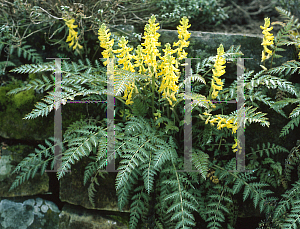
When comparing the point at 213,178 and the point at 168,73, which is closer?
the point at 168,73

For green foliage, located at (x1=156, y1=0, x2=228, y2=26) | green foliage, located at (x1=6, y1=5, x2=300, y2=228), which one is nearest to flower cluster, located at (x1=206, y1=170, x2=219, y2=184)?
green foliage, located at (x1=6, y1=5, x2=300, y2=228)

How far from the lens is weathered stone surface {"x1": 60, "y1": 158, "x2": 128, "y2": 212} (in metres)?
2.20

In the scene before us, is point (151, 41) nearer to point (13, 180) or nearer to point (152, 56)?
point (152, 56)

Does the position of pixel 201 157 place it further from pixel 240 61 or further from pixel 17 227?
pixel 17 227

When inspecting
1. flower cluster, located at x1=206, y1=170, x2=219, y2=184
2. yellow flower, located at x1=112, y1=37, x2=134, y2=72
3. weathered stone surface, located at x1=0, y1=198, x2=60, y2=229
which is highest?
yellow flower, located at x1=112, y1=37, x2=134, y2=72

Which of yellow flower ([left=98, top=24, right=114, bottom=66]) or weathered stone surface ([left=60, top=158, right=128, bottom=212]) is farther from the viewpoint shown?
weathered stone surface ([left=60, top=158, right=128, bottom=212])

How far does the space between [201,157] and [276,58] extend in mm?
1232

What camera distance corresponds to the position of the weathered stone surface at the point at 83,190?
2.20 metres

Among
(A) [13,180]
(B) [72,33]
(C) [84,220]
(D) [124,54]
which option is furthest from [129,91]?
(A) [13,180]

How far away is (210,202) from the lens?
1958mm

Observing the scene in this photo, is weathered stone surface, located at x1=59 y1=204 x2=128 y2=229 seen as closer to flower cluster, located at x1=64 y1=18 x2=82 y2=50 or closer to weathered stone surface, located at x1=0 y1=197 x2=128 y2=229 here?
weathered stone surface, located at x1=0 y1=197 x2=128 y2=229

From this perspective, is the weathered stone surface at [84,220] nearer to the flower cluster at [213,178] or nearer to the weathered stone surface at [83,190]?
the weathered stone surface at [83,190]

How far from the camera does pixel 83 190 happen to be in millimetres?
2248

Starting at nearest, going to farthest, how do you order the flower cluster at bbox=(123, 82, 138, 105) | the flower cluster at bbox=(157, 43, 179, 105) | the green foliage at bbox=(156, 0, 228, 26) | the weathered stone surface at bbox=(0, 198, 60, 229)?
the flower cluster at bbox=(157, 43, 179, 105) → the flower cluster at bbox=(123, 82, 138, 105) → the weathered stone surface at bbox=(0, 198, 60, 229) → the green foliage at bbox=(156, 0, 228, 26)
